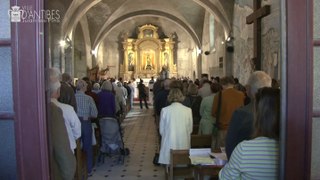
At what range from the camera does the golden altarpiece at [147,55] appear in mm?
25344

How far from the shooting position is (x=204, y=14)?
1909cm

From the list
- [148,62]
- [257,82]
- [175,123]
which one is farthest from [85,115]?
[148,62]

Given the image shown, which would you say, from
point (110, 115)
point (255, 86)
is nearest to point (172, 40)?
point (110, 115)

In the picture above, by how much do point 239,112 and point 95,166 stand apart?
4.33 m

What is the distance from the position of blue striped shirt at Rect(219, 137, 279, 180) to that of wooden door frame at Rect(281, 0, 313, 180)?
0.44 ft

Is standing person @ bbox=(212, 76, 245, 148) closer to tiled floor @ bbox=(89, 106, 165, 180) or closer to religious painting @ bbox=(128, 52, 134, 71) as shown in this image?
tiled floor @ bbox=(89, 106, 165, 180)

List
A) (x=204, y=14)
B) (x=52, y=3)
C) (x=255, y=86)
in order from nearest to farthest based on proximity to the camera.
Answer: (x=255, y=86)
(x=52, y=3)
(x=204, y=14)

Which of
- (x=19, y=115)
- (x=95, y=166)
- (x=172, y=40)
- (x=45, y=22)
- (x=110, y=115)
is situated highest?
(x=172, y=40)

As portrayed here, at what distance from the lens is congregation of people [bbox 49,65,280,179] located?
2240mm

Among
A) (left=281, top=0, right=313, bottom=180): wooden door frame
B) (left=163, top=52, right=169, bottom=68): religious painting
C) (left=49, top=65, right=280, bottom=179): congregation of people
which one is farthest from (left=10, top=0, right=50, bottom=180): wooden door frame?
(left=163, top=52, right=169, bottom=68): religious painting

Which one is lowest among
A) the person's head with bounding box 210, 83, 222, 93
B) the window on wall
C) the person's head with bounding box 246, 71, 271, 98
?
the person's head with bounding box 210, 83, 222, 93

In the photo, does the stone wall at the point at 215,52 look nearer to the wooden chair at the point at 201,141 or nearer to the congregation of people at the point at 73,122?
the congregation of people at the point at 73,122

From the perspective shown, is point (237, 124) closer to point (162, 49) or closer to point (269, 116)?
point (269, 116)

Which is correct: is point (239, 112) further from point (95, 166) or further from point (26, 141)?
point (95, 166)
